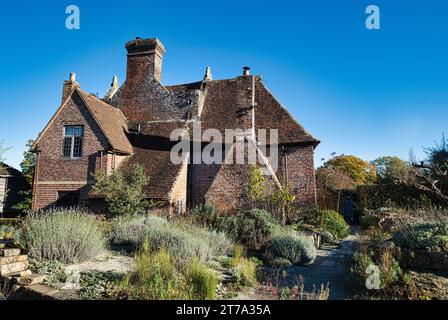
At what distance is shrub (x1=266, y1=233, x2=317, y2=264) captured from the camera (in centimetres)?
966

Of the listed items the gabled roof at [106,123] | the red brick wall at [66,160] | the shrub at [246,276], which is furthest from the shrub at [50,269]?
the gabled roof at [106,123]

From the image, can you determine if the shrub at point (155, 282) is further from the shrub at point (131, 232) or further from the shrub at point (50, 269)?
the shrub at point (131, 232)

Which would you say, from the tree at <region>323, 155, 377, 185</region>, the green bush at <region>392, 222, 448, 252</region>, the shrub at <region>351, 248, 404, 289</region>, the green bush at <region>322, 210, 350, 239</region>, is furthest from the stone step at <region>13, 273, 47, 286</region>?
the tree at <region>323, 155, 377, 185</region>

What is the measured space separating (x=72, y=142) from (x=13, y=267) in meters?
11.4

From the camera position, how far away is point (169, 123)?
19.1 m

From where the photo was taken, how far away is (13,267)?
281 inches

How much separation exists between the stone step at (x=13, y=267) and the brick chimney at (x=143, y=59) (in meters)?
15.5

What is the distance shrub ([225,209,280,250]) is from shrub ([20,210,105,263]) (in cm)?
501

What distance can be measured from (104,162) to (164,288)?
11.9 m

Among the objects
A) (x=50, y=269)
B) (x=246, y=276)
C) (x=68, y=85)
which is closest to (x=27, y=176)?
(x=68, y=85)
